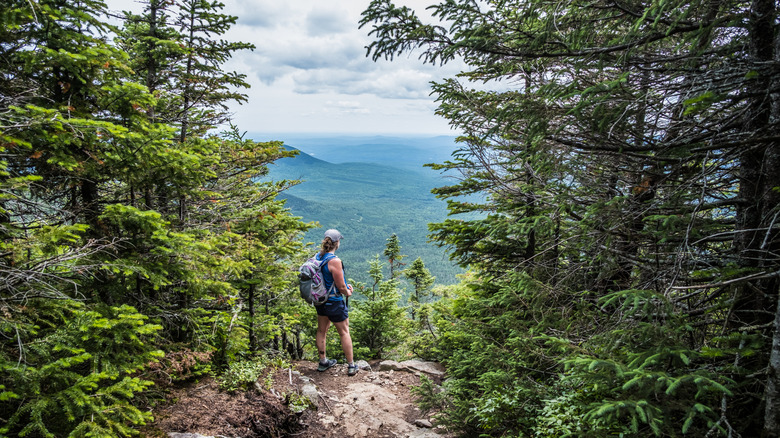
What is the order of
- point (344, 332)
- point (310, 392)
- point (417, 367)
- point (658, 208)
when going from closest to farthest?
point (658, 208), point (310, 392), point (344, 332), point (417, 367)

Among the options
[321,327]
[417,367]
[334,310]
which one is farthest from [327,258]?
[417,367]

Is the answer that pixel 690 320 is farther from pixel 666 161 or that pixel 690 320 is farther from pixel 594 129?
pixel 594 129

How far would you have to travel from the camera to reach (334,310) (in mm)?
6305

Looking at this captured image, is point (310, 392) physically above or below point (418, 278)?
above

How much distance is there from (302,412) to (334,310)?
5.80 ft

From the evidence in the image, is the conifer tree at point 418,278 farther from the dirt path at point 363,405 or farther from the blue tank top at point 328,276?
the blue tank top at point 328,276

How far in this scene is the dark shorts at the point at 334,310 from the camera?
6293 mm

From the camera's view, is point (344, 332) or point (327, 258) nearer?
point (327, 258)

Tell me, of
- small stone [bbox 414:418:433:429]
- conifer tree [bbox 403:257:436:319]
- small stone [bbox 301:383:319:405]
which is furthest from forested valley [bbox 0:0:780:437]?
conifer tree [bbox 403:257:436:319]

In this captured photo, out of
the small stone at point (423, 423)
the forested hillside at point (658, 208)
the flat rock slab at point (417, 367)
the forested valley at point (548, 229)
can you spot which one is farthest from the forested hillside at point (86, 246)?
the flat rock slab at point (417, 367)

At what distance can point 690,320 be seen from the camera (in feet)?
10.1

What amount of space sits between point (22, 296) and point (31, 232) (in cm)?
70

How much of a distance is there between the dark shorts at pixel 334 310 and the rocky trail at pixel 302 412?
1.21 metres

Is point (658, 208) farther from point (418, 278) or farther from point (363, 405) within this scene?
point (418, 278)
